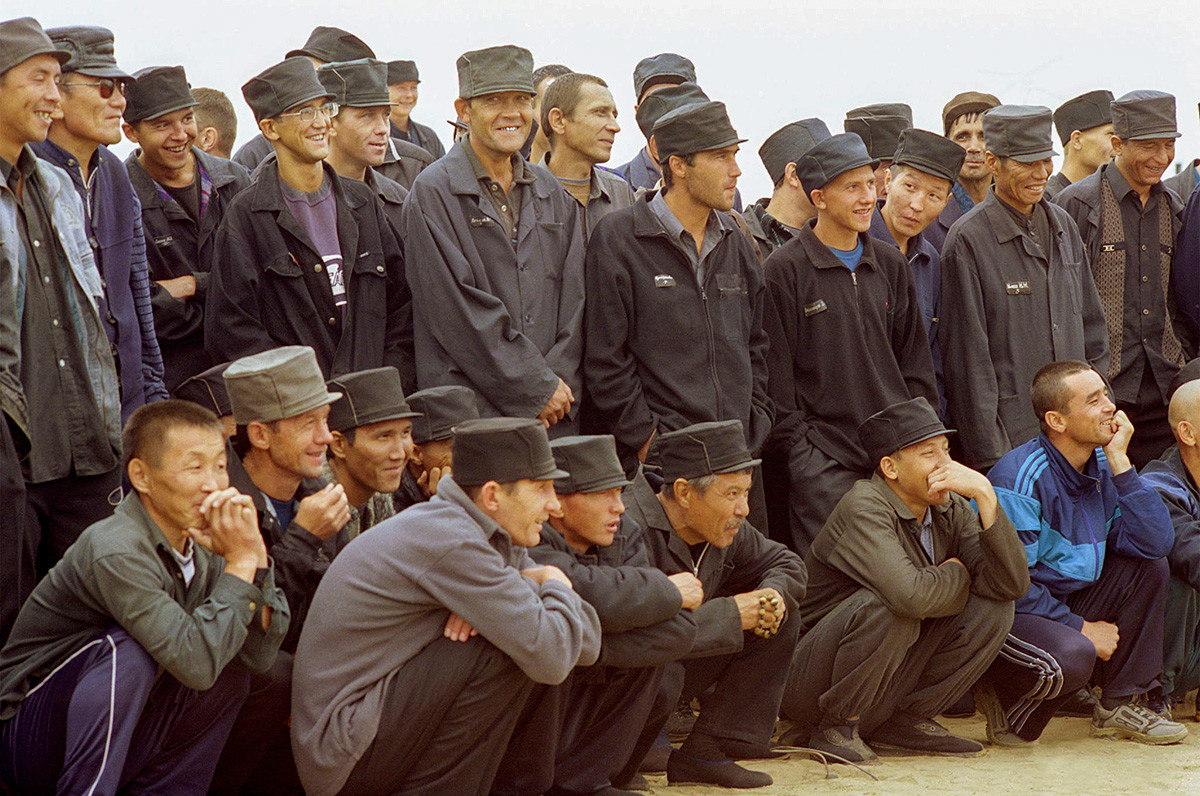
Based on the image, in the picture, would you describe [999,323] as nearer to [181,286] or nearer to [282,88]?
[282,88]

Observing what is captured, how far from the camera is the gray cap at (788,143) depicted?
7969 mm

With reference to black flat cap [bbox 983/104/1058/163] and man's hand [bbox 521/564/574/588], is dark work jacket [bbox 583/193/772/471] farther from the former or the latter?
black flat cap [bbox 983/104/1058/163]

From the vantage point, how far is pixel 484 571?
15.0 feet

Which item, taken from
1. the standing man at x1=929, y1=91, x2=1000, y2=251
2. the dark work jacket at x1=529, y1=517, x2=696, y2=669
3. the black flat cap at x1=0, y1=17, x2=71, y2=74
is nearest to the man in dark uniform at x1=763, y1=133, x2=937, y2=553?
the standing man at x1=929, y1=91, x2=1000, y2=251

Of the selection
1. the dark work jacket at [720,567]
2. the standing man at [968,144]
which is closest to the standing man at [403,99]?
the standing man at [968,144]

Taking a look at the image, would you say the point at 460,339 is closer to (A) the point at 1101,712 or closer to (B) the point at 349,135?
(B) the point at 349,135

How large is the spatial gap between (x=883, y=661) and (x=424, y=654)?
86.5 inches

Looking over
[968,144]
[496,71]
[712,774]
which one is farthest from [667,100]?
[712,774]

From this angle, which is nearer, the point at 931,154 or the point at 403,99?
the point at 931,154

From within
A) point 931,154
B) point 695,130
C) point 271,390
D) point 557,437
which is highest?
point 695,130

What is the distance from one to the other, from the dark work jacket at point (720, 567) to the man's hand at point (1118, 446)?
1633 mm

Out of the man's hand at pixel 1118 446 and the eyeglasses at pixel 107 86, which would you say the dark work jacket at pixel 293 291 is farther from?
the man's hand at pixel 1118 446

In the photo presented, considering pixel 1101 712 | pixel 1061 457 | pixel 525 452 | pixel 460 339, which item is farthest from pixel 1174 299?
pixel 525 452

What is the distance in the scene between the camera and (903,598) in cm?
600
